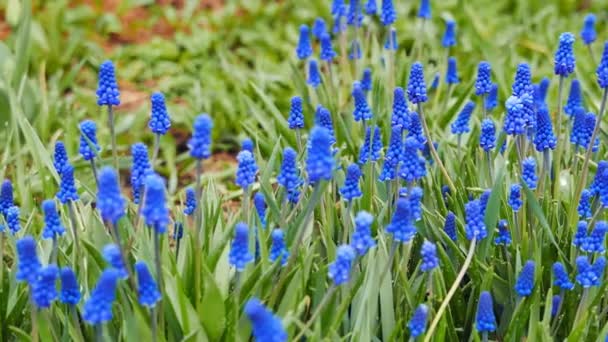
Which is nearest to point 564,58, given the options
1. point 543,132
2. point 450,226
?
point 543,132

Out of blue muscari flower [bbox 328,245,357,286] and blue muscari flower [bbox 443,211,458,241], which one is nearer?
blue muscari flower [bbox 328,245,357,286]

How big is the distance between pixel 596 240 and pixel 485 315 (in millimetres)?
546

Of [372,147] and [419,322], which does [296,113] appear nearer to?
[372,147]

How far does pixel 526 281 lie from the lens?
3.37m

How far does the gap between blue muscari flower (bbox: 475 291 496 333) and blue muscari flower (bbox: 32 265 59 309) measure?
144cm

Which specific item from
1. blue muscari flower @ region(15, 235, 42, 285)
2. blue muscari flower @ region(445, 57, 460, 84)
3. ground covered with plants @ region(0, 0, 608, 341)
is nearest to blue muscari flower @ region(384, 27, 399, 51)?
ground covered with plants @ region(0, 0, 608, 341)

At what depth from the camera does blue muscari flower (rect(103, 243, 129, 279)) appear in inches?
111

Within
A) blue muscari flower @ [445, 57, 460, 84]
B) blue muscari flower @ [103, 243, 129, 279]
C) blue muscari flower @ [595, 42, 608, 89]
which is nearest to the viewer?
blue muscari flower @ [103, 243, 129, 279]

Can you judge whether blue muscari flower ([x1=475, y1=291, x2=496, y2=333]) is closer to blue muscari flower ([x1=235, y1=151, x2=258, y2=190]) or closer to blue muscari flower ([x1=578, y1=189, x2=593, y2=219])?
blue muscari flower ([x1=578, y1=189, x2=593, y2=219])

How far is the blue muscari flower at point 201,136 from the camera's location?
9.03 feet

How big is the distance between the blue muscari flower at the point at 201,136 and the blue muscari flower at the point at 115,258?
15.2 inches

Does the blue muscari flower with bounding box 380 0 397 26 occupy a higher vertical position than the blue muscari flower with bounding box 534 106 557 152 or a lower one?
higher

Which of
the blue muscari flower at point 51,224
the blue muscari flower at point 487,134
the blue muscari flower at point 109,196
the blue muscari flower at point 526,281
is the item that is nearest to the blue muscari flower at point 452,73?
the blue muscari flower at point 487,134

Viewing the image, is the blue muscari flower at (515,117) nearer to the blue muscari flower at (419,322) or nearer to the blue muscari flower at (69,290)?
the blue muscari flower at (419,322)
